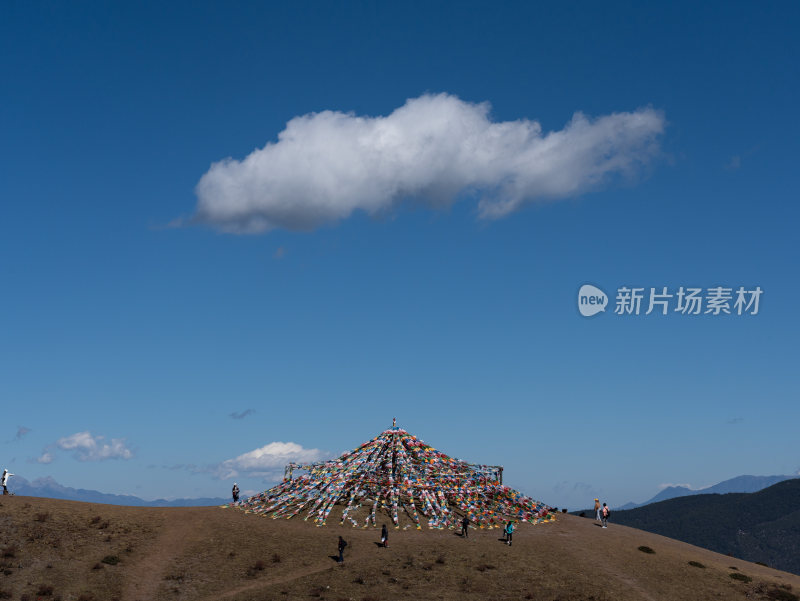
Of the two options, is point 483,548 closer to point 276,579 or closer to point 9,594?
point 276,579

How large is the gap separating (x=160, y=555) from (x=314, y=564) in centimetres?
1162

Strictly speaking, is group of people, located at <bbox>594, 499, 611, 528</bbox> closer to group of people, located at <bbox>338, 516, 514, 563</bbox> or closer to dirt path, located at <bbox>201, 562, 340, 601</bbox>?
group of people, located at <bbox>338, 516, 514, 563</bbox>

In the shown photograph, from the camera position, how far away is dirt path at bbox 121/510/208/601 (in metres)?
48.0

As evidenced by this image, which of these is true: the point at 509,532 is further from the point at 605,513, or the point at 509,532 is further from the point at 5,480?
the point at 5,480

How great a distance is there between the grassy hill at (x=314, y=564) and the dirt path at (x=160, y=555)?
0.08m

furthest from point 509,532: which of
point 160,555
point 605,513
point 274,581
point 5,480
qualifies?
point 5,480

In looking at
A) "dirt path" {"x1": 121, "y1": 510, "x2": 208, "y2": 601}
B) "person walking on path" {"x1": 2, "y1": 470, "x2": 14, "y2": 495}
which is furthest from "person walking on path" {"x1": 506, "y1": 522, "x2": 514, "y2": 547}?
"person walking on path" {"x1": 2, "y1": 470, "x2": 14, "y2": 495}

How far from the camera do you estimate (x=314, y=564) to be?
52.6m

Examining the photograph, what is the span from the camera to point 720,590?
52.0m

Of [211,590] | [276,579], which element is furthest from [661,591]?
[211,590]

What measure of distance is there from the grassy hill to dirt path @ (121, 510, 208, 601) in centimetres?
8

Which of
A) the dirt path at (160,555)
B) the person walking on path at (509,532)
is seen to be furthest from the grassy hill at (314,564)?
the person walking on path at (509,532)

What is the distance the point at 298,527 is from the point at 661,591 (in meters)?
28.6

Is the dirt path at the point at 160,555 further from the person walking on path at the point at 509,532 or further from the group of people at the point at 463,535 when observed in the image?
the person walking on path at the point at 509,532
